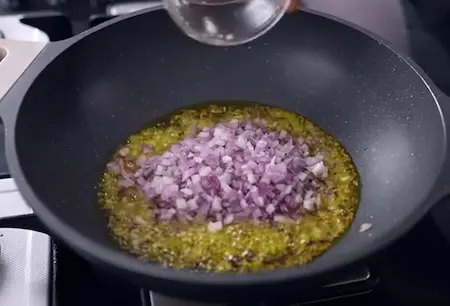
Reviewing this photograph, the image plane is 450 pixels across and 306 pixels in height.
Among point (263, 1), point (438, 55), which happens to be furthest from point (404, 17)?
point (263, 1)

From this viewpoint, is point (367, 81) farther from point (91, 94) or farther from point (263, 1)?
point (91, 94)

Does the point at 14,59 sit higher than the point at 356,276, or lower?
higher

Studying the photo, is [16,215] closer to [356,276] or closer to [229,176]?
[229,176]

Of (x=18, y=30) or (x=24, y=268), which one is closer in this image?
(x=24, y=268)

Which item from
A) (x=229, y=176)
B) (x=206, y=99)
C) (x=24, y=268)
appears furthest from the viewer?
(x=206, y=99)

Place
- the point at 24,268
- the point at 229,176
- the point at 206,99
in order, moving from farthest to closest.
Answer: the point at 206,99 < the point at 229,176 < the point at 24,268

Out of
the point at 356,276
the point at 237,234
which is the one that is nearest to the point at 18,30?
the point at 237,234

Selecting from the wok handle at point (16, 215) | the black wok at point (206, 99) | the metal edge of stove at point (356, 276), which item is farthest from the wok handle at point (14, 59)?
the metal edge of stove at point (356, 276)

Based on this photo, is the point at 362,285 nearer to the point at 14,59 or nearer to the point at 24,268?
the point at 24,268

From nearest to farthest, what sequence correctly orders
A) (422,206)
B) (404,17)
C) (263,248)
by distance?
(422,206) < (263,248) < (404,17)
